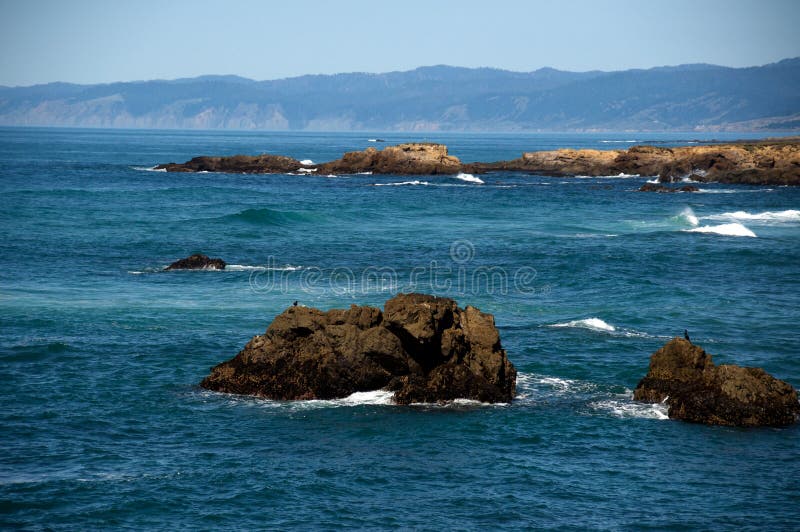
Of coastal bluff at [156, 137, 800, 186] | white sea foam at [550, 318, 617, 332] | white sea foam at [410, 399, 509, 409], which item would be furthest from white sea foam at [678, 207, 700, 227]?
white sea foam at [410, 399, 509, 409]

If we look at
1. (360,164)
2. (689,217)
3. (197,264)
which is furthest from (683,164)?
(197,264)

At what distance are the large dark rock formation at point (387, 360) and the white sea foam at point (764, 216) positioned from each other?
5837 centimetres

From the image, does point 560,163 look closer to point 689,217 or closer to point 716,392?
point 689,217

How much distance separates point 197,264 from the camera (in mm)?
54688

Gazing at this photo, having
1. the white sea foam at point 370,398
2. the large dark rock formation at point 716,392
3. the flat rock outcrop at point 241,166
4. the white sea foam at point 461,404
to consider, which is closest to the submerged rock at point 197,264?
the white sea foam at point 370,398

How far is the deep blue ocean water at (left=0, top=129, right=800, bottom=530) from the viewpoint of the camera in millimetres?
22953

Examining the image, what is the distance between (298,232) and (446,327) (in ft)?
150

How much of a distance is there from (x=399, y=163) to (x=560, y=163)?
24063 mm

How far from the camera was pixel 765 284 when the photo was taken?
5181 centimetres

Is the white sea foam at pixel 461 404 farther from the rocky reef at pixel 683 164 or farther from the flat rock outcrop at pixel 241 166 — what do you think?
the flat rock outcrop at pixel 241 166

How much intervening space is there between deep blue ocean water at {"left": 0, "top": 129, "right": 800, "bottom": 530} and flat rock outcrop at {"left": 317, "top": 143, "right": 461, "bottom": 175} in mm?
59593

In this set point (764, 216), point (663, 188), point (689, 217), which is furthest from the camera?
point (663, 188)

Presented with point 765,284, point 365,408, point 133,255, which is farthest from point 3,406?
point 765,284

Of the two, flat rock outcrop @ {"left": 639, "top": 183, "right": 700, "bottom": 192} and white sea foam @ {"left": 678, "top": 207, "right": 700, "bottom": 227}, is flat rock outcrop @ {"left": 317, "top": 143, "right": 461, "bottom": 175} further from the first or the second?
white sea foam @ {"left": 678, "top": 207, "right": 700, "bottom": 227}
